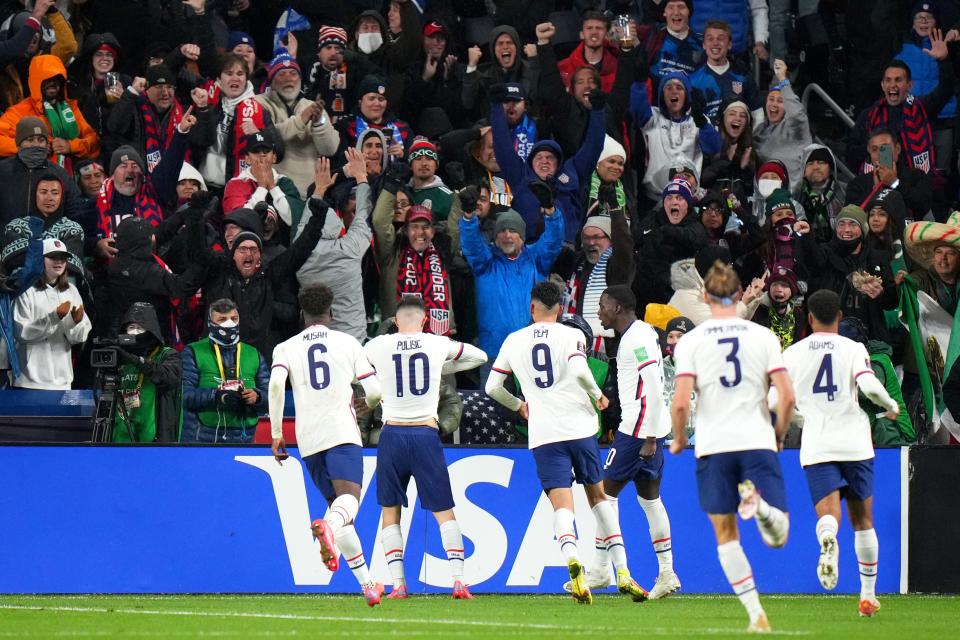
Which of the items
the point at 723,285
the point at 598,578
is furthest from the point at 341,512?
the point at 723,285

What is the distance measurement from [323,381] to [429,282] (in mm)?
3858

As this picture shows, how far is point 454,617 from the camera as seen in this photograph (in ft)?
34.3

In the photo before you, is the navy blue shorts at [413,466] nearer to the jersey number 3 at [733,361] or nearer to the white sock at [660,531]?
the white sock at [660,531]

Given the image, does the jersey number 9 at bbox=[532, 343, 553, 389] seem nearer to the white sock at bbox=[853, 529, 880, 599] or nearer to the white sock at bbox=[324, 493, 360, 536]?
the white sock at bbox=[324, 493, 360, 536]

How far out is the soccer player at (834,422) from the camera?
11.1 m

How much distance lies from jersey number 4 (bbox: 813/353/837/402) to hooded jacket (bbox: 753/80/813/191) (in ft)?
25.7

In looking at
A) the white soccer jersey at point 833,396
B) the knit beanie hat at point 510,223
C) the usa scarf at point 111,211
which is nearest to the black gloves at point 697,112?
the knit beanie hat at point 510,223

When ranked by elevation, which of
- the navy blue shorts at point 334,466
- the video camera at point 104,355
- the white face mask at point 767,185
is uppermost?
the white face mask at point 767,185

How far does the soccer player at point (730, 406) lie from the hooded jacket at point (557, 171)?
7.21 metres

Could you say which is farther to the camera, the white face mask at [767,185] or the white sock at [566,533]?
the white face mask at [767,185]

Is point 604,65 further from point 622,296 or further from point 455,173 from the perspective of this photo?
point 622,296

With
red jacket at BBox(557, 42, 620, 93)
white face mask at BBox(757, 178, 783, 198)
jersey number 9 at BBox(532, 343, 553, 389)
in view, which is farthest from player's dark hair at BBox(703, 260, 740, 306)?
red jacket at BBox(557, 42, 620, 93)

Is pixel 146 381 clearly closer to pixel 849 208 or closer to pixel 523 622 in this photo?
pixel 523 622

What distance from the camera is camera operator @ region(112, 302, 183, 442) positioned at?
1398cm
